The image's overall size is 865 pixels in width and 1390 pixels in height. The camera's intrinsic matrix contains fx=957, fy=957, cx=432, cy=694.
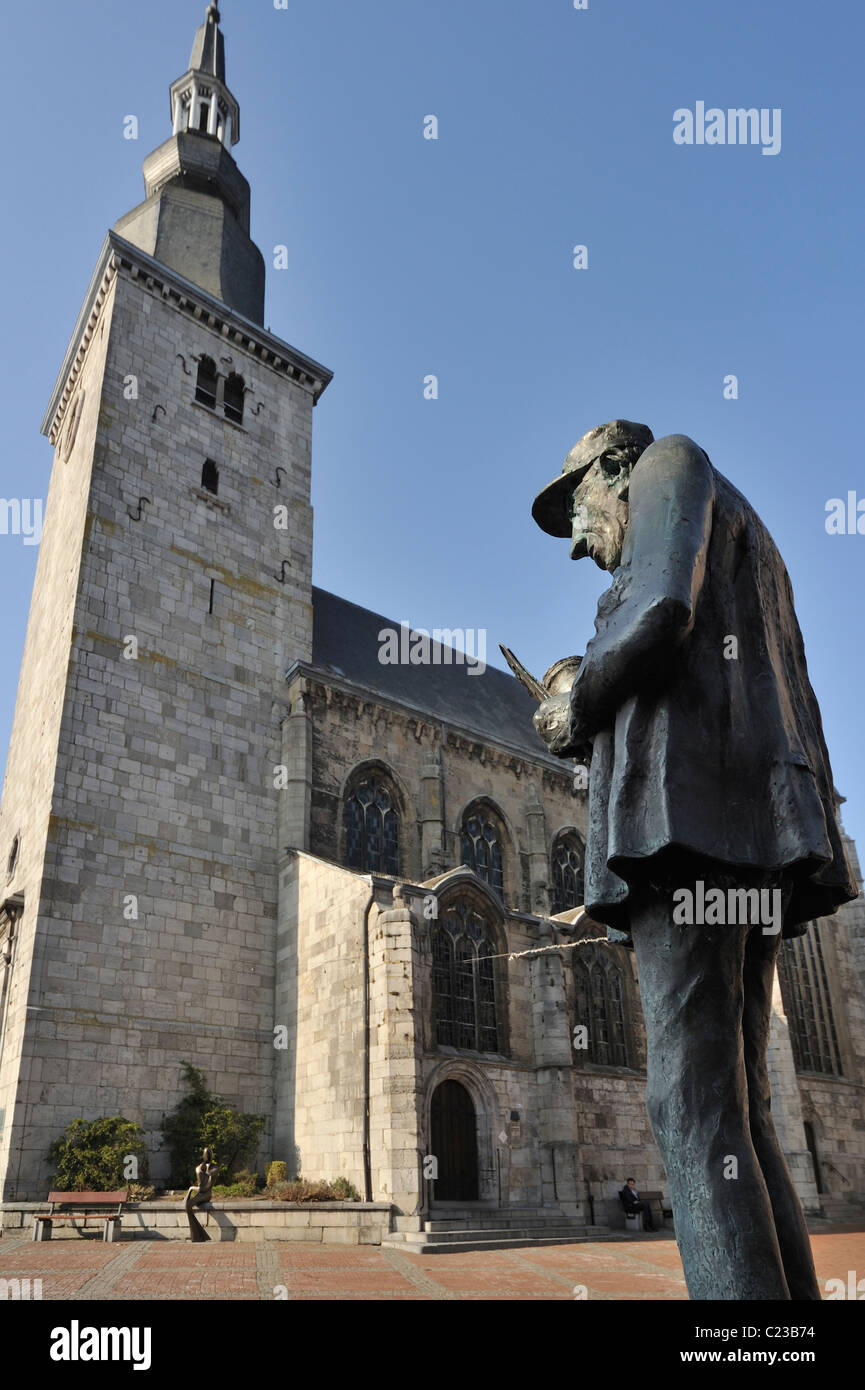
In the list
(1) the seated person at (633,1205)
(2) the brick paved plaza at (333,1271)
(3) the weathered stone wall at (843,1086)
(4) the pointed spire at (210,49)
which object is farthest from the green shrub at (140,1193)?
(4) the pointed spire at (210,49)

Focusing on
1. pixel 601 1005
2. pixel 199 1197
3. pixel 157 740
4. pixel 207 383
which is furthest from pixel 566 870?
pixel 207 383

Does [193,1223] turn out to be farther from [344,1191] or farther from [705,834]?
[705,834]

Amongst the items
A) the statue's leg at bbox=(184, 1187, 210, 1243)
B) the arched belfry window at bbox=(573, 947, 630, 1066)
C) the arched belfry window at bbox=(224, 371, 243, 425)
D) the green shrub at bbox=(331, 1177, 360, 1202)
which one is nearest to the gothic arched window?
the arched belfry window at bbox=(573, 947, 630, 1066)

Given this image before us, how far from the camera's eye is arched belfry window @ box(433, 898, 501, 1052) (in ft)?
65.3

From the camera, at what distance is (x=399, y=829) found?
80.8 ft

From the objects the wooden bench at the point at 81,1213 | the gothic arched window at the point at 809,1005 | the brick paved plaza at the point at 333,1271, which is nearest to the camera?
the brick paved plaza at the point at 333,1271

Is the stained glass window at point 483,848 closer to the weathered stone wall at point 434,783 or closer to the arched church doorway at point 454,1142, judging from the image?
the weathered stone wall at point 434,783

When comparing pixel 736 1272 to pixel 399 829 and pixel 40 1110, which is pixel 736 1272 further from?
pixel 399 829

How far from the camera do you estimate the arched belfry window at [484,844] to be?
2634 cm

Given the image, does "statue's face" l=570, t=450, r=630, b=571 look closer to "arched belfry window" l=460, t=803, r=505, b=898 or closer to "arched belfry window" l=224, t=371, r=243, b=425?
"arched belfry window" l=460, t=803, r=505, b=898

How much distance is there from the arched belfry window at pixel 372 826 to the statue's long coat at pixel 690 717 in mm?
20571

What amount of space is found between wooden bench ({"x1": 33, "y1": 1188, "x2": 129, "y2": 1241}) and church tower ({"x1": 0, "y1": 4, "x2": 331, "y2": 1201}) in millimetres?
2111
